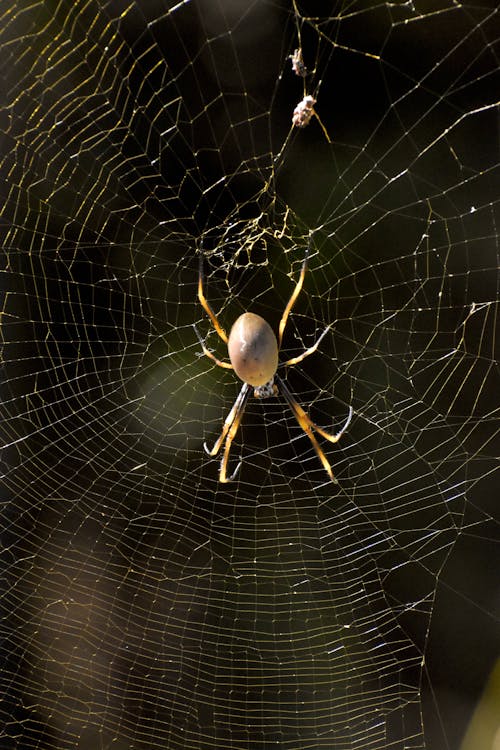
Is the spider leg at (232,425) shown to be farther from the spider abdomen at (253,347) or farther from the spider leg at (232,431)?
the spider abdomen at (253,347)

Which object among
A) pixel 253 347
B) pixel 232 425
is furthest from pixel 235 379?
pixel 253 347

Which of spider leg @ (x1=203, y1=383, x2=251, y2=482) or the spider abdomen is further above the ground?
the spider abdomen

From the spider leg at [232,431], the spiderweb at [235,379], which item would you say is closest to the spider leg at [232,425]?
the spider leg at [232,431]

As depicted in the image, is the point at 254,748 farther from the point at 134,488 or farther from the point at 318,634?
the point at 134,488

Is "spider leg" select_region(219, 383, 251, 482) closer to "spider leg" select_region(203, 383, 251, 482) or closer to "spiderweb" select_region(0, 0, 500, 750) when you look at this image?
"spider leg" select_region(203, 383, 251, 482)

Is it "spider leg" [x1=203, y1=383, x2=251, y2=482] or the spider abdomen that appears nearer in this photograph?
the spider abdomen

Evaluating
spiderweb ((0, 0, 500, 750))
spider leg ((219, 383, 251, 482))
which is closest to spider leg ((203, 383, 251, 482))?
spider leg ((219, 383, 251, 482))

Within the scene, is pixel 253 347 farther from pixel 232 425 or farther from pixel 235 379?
pixel 235 379
